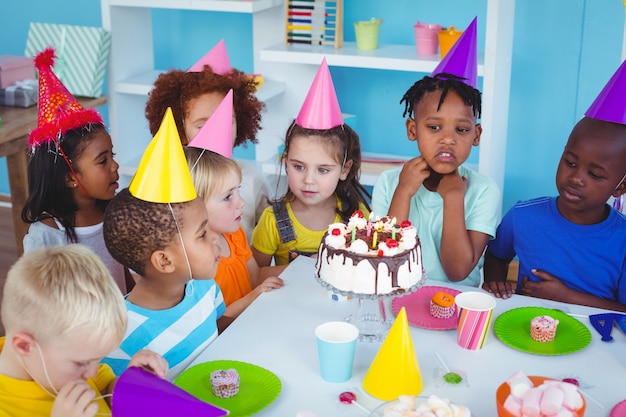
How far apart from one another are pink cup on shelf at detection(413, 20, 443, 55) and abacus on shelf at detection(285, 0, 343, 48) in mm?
297

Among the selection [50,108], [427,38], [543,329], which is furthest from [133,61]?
[543,329]

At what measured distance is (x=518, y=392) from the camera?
3.59 feet

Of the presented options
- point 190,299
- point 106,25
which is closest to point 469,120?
point 190,299

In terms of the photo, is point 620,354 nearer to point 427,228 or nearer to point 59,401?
point 427,228

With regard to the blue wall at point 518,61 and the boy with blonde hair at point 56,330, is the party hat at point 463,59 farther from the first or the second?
the blue wall at point 518,61

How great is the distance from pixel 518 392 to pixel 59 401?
665mm

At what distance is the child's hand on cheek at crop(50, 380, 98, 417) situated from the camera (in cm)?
112

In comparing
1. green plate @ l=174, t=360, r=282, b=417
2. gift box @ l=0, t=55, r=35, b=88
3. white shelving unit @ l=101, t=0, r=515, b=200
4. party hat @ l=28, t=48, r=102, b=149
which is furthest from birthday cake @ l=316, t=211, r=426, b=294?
gift box @ l=0, t=55, r=35, b=88

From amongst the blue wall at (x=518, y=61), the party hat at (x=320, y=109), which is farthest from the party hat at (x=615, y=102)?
the blue wall at (x=518, y=61)

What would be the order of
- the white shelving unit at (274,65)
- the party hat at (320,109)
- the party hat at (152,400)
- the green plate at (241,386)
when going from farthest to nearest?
the white shelving unit at (274,65)
the party hat at (320,109)
the green plate at (241,386)
the party hat at (152,400)

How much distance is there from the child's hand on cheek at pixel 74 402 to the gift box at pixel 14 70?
6.61ft

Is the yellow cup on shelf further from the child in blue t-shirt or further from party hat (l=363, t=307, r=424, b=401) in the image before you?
party hat (l=363, t=307, r=424, b=401)

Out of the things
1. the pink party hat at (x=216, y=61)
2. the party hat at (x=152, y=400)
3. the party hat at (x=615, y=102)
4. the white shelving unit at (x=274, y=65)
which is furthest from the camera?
the white shelving unit at (x=274, y=65)

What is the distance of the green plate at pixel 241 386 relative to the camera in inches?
47.5
